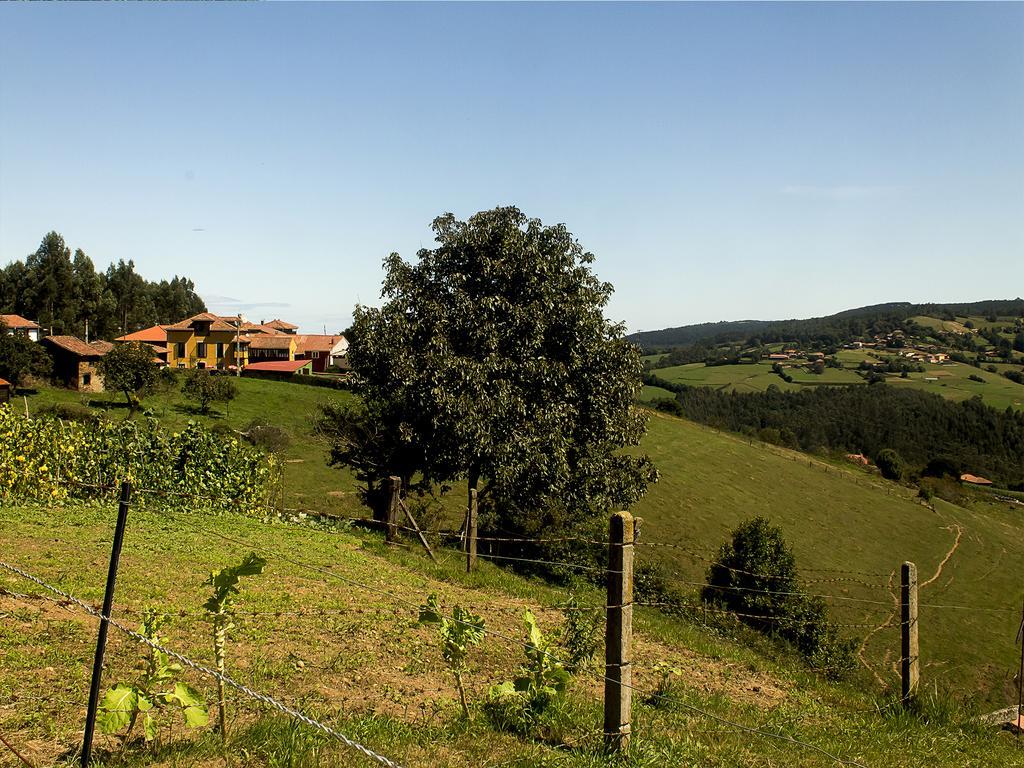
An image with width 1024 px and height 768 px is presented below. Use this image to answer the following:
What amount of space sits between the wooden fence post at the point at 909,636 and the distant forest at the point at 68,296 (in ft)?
328

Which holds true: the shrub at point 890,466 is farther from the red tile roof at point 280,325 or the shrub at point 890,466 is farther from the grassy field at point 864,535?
the red tile roof at point 280,325

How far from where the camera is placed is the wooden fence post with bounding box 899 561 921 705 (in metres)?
8.91

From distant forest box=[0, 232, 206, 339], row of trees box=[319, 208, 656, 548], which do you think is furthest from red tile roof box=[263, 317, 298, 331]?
row of trees box=[319, 208, 656, 548]

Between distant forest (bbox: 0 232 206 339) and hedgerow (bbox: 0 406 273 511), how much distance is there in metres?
84.2

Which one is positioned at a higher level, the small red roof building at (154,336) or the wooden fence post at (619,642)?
the small red roof building at (154,336)

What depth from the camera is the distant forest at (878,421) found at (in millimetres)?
119944

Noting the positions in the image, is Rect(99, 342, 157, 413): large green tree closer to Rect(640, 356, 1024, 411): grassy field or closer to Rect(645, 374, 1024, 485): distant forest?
Rect(645, 374, 1024, 485): distant forest

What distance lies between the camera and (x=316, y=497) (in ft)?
110

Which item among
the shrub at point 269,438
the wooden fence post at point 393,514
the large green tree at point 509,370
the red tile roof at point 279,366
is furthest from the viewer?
the red tile roof at point 279,366

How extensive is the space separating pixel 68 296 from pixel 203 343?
27.9 metres

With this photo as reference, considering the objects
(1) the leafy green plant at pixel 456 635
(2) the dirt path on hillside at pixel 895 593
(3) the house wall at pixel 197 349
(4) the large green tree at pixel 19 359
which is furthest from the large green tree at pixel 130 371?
(1) the leafy green plant at pixel 456 635

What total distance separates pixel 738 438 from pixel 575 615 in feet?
239

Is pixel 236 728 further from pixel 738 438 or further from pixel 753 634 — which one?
pixel 738 438

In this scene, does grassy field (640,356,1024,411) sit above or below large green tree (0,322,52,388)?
above
